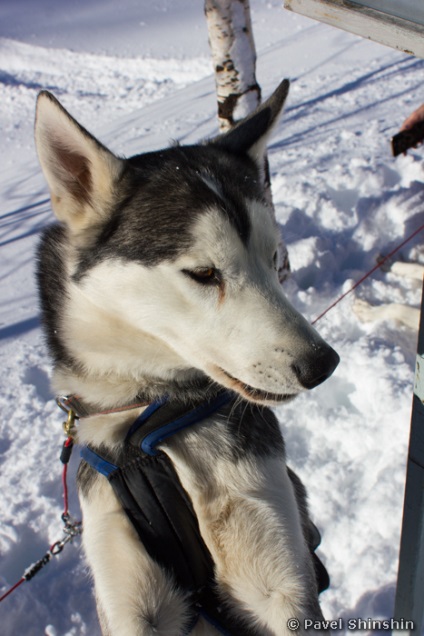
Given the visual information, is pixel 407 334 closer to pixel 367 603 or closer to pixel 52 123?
pixel 367 603

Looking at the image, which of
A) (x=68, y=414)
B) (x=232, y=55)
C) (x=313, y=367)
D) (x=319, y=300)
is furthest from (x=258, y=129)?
(x=319, y=300)

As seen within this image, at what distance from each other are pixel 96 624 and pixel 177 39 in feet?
45.7

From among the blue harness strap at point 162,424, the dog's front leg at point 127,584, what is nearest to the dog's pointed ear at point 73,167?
the blue harness strap at point 162,424

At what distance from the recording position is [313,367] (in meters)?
1.42

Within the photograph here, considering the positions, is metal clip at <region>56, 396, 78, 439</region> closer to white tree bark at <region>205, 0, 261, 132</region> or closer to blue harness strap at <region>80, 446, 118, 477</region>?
blue harness strap at <region>80, 446, 118, 477</region>

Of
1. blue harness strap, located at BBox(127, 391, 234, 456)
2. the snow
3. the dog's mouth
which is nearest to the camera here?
the dog's mouth

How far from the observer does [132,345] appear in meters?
1.67

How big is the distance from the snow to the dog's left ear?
5.90 feet

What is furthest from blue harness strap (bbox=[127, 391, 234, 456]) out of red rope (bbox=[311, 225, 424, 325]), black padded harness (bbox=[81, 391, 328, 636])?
red rope (bbox=[311, 225, 424, 325])

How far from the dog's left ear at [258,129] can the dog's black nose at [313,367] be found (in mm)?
891

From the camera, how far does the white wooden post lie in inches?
58.3

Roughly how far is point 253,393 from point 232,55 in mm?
2909

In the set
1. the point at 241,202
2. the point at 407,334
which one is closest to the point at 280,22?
the point at 407,334

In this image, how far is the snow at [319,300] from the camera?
262 centimetres
